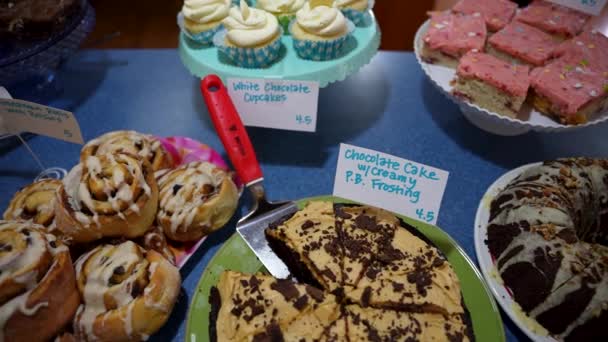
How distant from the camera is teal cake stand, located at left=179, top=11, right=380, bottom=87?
1631 millimetres

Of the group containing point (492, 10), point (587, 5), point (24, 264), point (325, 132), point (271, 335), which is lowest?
point (325, 132)

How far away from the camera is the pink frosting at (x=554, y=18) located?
193cm

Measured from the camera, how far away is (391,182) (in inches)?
49.1

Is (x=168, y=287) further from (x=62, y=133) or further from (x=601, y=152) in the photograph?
(x=601, y=152)

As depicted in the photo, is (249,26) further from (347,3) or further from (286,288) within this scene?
(286,288)

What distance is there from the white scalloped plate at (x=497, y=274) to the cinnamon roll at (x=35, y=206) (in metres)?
1.33

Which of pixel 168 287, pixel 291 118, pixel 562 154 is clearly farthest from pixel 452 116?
pixel 168 287

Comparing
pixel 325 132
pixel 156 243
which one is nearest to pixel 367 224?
pixel 156 243

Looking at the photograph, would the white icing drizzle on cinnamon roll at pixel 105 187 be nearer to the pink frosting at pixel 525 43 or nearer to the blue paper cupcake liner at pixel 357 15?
the blue paper cupcake liner at pixel 357 15

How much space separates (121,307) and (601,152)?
1.94 meters

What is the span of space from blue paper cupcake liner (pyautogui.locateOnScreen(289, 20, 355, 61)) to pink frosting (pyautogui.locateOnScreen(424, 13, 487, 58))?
1.47ft

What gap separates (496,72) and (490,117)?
23 centimetres

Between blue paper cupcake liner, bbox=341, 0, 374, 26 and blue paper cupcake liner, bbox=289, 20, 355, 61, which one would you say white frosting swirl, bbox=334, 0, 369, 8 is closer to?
blue paper cupcake liner, bbox=341, 0, 374, 26

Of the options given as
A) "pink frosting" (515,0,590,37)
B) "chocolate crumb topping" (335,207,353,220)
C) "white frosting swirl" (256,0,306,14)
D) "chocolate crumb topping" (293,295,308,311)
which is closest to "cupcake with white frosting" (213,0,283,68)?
"white frosting swirl" (256,0,306,14)
